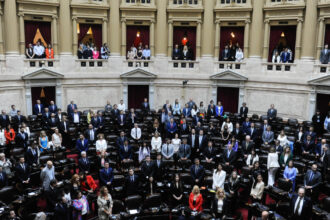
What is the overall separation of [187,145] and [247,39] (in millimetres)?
10599

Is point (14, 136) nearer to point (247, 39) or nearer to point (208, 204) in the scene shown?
point (208, 204)

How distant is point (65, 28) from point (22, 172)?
12.0 m

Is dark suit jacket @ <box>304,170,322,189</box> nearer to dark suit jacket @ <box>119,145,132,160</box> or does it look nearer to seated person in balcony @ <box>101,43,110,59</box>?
dark suit jacket @ <box>119,145,132,160</box>

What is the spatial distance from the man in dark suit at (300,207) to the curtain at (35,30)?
687 inches

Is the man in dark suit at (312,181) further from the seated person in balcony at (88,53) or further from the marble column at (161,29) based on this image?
the seated person in balcony at (88,53)

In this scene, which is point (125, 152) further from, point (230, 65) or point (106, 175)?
point (230, 65)

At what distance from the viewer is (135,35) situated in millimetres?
22906

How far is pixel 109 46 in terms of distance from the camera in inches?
875

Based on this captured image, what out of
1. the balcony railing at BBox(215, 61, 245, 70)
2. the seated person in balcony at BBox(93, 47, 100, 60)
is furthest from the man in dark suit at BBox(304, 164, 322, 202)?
the seated person in balcony at BBox(93, 47, 100, 60)

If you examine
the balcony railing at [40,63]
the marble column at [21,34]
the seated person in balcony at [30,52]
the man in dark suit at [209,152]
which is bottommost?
the man in dark suit at [209,152]

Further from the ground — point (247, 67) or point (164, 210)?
point (247, 67)

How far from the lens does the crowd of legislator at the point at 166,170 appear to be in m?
10.0

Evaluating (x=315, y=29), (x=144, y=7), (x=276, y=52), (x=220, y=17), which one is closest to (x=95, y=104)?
(x=144, y=7)

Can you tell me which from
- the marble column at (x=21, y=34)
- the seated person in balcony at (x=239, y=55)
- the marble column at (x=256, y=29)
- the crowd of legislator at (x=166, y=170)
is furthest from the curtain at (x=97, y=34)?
the marble column at (x=256, y=29)
